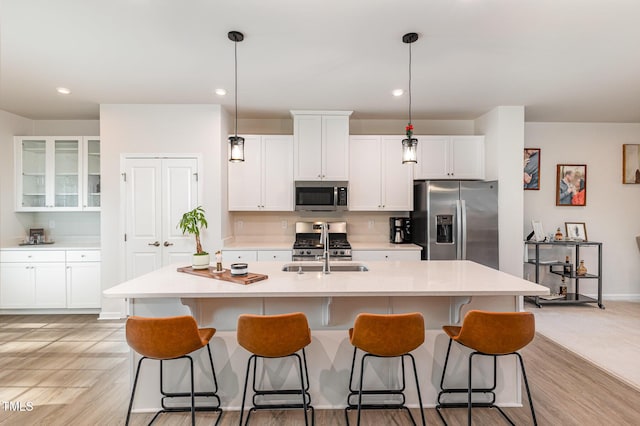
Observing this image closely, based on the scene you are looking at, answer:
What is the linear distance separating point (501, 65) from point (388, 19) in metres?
1.41

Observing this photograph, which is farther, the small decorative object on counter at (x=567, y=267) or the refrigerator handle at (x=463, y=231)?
the small decorative object on counter at (x=567, y=267)

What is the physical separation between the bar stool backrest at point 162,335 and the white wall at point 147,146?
238 centimetres

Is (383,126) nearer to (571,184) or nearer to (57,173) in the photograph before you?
(571,184)

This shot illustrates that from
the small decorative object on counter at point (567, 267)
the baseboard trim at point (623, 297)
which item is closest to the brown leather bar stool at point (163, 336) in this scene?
the small decorative object on counter at point (567, 267)

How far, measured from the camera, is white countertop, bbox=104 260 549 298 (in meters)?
1.94

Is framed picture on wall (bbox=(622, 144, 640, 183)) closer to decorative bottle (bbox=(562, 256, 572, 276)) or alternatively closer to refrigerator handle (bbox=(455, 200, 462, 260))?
decorative bottle (bbox=(562, 256, 572, 276))

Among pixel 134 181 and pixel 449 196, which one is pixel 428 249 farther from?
pixel 134 181

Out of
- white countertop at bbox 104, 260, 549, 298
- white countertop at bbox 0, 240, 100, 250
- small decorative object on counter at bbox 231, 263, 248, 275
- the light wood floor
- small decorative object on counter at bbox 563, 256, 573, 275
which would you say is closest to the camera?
white countertop at bbox 104, 260, 549, 298

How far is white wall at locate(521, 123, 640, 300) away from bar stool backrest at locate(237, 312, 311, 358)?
4.52m

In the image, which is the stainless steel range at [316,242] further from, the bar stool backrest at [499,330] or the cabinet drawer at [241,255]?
the bar stool backrest at [499,330]

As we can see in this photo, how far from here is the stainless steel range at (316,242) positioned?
411 cm

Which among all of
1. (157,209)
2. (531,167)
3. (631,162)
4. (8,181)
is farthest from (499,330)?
(8,181)

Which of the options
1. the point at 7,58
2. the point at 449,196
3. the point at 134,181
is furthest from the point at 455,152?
the point at 7,58

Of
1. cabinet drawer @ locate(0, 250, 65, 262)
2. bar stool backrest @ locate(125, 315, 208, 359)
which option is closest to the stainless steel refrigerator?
bar stool backrest @ locate(125, 315, 208, 359)
